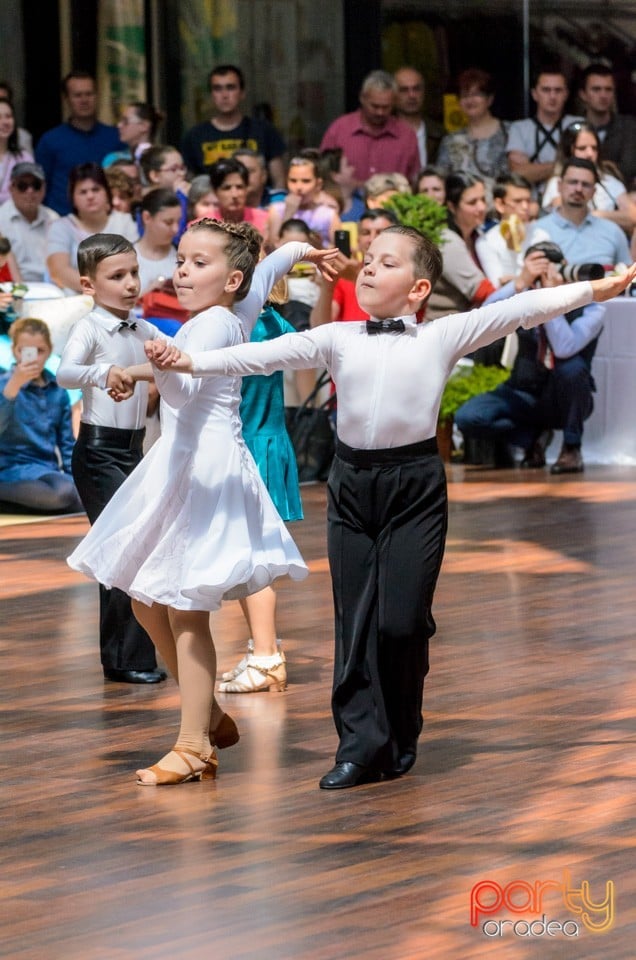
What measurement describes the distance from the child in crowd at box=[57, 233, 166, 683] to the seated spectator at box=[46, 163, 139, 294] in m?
4.85

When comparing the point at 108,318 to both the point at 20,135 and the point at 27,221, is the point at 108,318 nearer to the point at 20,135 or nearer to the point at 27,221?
the point at 27,221

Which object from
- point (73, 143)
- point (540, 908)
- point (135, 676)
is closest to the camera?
point (540, 908)

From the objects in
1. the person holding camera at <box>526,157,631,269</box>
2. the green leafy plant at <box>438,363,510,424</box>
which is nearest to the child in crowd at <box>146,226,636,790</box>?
the green leafy plant at <box>438,363,510,424</box>

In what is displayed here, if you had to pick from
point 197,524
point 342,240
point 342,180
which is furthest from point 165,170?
point 197,524

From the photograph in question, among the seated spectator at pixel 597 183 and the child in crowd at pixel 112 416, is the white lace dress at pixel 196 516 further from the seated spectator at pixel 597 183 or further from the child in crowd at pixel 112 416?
the seated spectator at pixel 597 183

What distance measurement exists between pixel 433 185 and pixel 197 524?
7651 millimetres

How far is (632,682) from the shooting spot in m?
5.68

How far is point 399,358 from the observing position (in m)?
4.54

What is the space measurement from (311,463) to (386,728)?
582cm

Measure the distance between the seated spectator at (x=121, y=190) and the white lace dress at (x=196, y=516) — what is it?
22.0ft

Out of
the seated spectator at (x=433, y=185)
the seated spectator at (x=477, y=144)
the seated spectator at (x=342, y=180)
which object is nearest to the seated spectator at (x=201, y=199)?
the seated spectator at (x=342, y=180)

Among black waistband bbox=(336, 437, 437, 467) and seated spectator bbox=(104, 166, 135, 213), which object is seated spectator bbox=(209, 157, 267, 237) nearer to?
seated spectator bbox=(104, 166, 135, 213)

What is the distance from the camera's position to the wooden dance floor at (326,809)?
356cm

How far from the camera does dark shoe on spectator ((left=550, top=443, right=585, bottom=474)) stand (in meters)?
10.7
